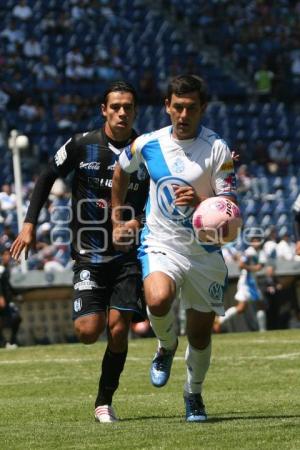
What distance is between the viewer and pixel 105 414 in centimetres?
854

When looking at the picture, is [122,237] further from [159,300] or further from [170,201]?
[159,300]

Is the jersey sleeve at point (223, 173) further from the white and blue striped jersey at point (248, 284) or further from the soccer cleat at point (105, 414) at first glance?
the white and blue striped jersey at point (248, 284)

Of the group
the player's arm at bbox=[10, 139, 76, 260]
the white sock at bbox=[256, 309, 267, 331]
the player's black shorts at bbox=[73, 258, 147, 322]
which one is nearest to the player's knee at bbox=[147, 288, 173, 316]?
the player's black shorts at bbox=[73, 258, 147, 322]

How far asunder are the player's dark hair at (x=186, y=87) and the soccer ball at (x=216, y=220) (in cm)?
70

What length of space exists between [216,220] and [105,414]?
1.69m

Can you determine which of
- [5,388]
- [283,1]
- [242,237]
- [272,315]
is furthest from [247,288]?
[283,1]

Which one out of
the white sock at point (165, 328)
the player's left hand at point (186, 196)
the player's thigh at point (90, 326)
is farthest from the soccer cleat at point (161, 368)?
the player's left hand at point (186, 196)

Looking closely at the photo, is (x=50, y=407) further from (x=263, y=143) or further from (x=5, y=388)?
(x=263, y=143)

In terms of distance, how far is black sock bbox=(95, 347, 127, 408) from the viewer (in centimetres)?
863

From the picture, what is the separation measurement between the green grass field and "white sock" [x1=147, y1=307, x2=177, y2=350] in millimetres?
531

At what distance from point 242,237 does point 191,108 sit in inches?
723

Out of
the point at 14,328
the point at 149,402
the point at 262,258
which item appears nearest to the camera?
the point at 149,402

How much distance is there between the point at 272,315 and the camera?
2352 cm

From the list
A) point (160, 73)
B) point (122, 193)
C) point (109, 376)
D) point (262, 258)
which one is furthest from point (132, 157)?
point (160, 73)
